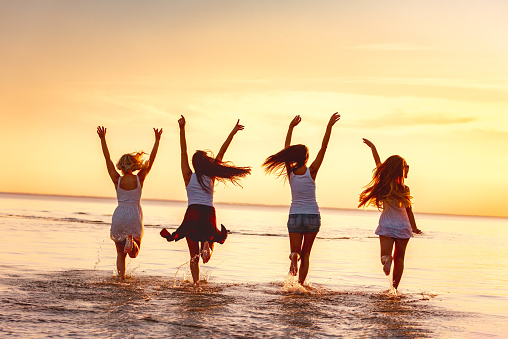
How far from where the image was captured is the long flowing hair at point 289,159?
31.0 ft

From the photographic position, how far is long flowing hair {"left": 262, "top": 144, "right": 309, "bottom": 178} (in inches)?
372

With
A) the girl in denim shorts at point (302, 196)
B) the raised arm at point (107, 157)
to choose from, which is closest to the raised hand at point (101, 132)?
the raised arm at point (107, 157)

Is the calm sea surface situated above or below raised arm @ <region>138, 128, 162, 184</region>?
below

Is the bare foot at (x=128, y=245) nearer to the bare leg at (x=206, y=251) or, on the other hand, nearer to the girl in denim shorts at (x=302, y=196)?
the bare leg at (x=206, y=251)

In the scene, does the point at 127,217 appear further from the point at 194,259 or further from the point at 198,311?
the point at 198,311

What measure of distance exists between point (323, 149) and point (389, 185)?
4.02 feet

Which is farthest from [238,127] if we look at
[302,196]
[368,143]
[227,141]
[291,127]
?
[368,143]

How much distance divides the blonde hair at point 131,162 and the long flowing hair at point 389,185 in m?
3.75

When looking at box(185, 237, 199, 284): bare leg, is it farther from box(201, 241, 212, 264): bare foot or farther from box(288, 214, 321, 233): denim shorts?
box(288, 214, 321, 233): denim shorts

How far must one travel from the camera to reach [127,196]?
9953mm

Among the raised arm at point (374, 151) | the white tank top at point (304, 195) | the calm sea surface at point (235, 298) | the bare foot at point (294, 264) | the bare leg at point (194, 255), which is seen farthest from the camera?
the raised arm at point (374, 151)

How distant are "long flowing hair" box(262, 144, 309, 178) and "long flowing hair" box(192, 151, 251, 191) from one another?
0.48 metres

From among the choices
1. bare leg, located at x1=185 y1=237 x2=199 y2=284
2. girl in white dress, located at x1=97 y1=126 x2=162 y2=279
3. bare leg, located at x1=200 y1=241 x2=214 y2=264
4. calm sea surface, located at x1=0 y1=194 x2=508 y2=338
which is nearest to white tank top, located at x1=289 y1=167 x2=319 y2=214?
calm sea surface, located at x1=0 y1=194 x2=508 y2=338

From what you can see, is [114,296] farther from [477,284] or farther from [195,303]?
[477,284]
